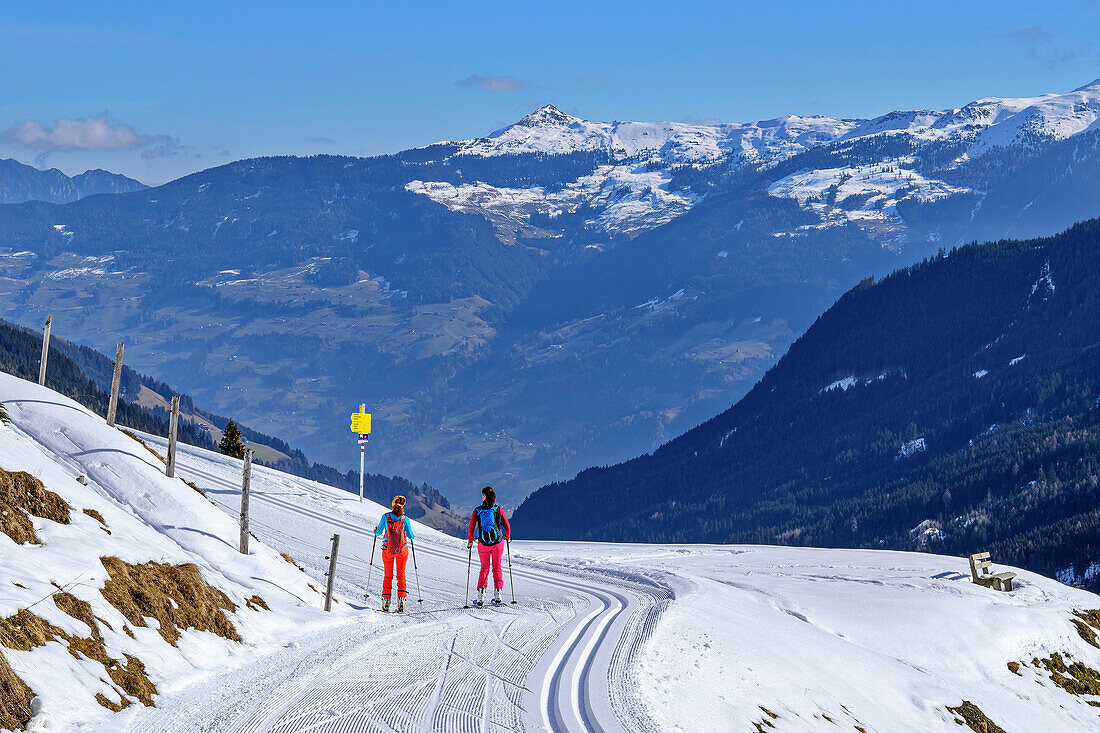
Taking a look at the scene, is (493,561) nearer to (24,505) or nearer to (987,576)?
(24,505)

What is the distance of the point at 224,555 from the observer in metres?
24.6

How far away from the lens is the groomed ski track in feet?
47.6

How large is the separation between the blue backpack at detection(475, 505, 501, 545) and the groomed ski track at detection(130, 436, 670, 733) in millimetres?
1674

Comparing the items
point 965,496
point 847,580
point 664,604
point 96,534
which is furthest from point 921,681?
point 965,496

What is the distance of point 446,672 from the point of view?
17.5 metres

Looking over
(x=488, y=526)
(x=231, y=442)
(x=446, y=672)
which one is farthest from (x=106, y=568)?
(x=231, y=442)

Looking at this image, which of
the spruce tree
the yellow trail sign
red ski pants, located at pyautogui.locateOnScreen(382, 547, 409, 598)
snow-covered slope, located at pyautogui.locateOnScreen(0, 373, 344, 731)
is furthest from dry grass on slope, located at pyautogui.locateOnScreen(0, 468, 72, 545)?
the spruce tree

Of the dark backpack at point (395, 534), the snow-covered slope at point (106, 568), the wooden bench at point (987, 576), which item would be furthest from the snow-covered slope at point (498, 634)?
the dark backpack at point (395, 534)

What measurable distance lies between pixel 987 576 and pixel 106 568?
39.1m

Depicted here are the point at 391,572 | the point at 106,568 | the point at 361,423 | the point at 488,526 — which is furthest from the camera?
the point at 361,423

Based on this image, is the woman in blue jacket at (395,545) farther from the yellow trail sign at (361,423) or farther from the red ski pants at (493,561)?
the yellow trail sign at (361,423)

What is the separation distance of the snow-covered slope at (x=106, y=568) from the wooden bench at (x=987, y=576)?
31749 millimetres

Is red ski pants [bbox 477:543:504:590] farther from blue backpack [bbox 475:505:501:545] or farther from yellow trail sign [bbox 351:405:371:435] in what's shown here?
yellow trail sign [bbox 351:405:371:435]

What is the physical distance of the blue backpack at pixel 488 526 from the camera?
83.3ft
